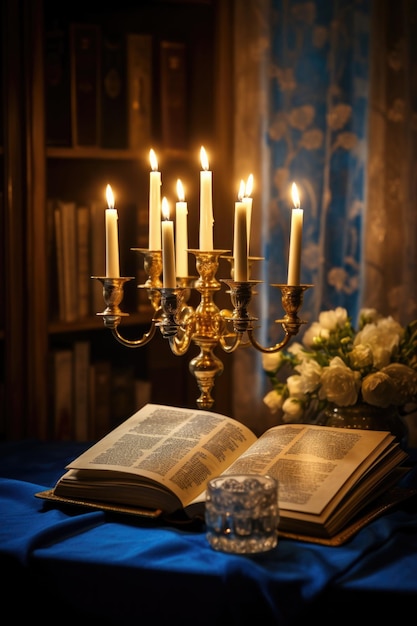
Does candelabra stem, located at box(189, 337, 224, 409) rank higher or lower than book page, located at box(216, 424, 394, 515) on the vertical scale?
Result: higher

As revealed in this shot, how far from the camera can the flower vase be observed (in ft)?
5.49

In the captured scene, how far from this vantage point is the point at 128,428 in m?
1.57

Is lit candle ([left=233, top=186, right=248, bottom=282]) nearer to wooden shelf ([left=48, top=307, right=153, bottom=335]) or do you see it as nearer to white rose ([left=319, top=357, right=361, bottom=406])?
white rose ([left=319, top=357, right=361, bottom=406])

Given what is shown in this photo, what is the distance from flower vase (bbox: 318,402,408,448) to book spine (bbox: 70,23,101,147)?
1108 millimetres

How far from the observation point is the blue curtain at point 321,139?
2385 mm

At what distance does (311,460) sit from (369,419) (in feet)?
1.03

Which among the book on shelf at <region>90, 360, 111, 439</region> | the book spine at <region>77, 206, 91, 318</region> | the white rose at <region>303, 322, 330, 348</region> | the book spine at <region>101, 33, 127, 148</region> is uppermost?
the book spine at <region>101, 33, 127, 148</region>

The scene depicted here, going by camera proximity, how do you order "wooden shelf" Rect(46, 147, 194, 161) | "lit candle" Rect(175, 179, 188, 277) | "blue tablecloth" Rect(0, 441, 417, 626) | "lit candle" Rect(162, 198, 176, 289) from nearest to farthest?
"blue tablecloth" Rect(0, 441, 417, 626) < "lit candle" Rect(162, 198, 176, 289) < "lit candle" Rect(175, 179, 188, 277) < "wooden shelf" Rect(46, 147, 194, 161)

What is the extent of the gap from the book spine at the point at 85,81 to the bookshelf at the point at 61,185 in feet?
0.07

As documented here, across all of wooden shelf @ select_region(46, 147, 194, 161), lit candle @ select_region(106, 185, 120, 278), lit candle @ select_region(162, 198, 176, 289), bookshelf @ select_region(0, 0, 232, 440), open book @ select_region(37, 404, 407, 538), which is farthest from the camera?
wooden shelf @ select_region(46, 147, 194, 161)

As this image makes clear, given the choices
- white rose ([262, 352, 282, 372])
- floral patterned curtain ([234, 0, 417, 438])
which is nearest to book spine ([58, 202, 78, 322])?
floral patterned curtain ([234, 0, 417, 438])

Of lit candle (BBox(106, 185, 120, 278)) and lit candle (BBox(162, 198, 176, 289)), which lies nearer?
lit candle (BBox(162, 198, 176, 289))

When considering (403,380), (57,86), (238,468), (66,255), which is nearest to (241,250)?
(238,468)

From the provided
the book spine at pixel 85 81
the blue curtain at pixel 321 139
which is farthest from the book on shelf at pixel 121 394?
the book spine at pixel 85 81
